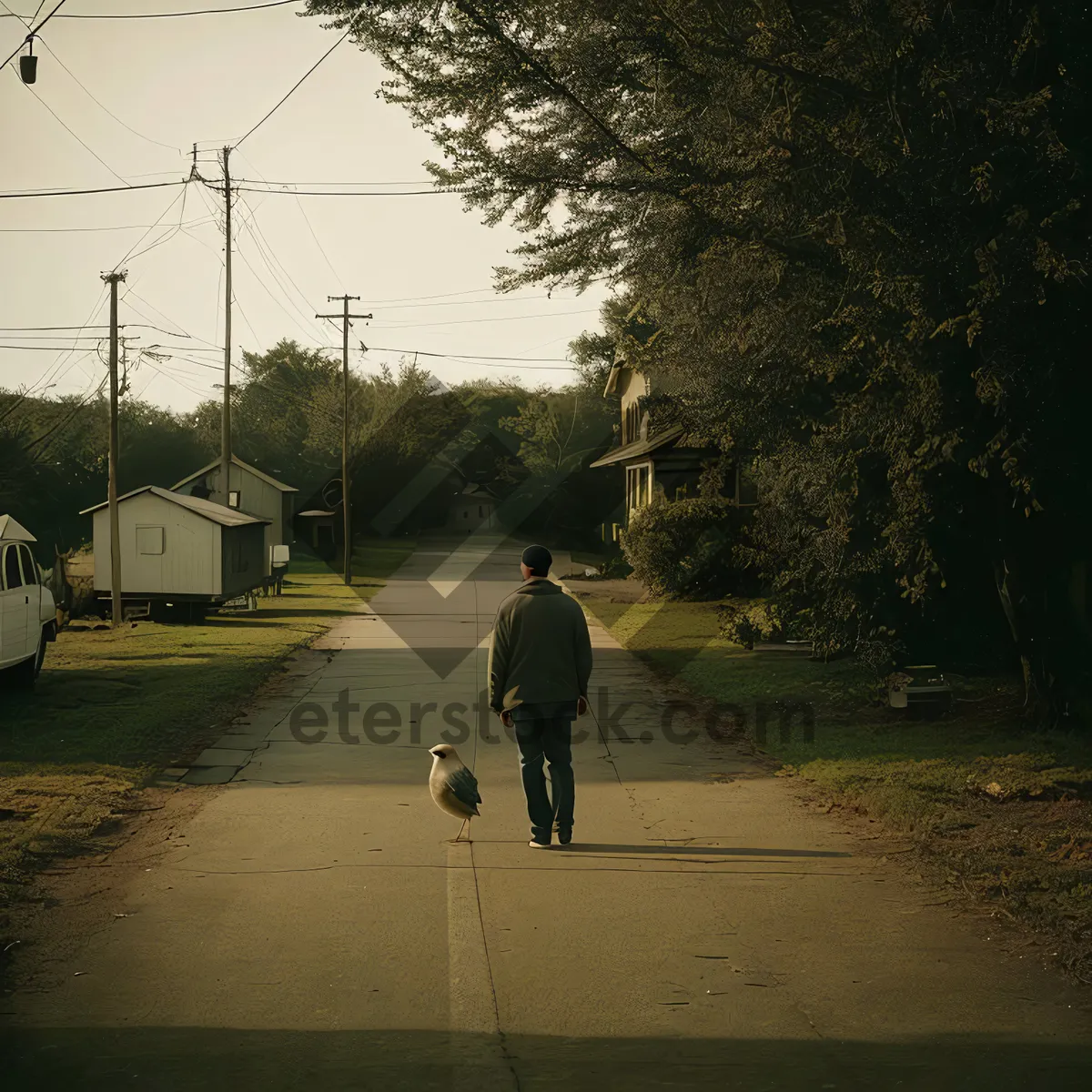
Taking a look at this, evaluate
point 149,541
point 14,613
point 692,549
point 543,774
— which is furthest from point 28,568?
point 692,549

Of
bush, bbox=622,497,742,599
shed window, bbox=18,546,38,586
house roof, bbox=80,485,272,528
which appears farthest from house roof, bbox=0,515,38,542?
bush, bbox=622,497,742,599

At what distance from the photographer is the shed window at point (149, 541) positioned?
1202 inches

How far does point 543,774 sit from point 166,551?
24.0 meters

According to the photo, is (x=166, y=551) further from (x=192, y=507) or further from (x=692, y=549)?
(x=692, y=549)

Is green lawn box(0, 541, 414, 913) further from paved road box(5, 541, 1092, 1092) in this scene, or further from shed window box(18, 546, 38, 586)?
shed window box(18, 546, 38, 586)

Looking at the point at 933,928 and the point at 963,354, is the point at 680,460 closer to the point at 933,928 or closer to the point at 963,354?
the point at 963,354

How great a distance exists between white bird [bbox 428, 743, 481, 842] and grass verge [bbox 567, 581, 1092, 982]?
9.17ft

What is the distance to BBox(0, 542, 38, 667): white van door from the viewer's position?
1530 centimetres

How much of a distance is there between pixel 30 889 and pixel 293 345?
10785 cm

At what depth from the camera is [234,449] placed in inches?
3319

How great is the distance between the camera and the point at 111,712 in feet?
49.0

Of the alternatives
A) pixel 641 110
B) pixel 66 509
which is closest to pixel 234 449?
pixel 66 509

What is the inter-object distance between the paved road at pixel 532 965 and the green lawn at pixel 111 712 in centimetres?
107

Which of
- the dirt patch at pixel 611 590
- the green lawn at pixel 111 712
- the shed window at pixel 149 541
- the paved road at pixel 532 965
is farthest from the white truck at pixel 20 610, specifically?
the dirt patch at pixel 611 590
